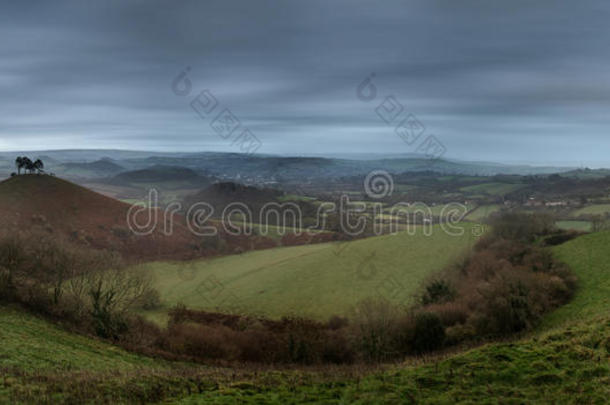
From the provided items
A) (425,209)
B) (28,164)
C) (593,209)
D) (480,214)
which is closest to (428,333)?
(480,214)

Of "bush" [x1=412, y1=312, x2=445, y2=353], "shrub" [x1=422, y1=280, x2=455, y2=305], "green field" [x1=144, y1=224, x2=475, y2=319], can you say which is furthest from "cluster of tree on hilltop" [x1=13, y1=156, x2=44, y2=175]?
"bush" [x1=412, y1=312, x2=445, y2=353]

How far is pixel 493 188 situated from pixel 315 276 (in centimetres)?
13263

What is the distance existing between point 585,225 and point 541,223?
16481 millimetres

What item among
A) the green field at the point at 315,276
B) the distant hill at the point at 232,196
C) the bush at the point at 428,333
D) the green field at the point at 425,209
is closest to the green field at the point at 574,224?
the green field at the point at 315,276

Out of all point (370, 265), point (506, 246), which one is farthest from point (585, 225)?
point (370, 265)

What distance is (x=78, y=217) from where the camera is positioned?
289 feet

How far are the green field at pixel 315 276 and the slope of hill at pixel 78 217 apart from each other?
41.1 ft

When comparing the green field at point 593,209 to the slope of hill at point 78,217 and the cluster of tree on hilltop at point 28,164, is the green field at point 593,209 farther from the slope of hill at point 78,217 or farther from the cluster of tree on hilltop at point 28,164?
the cluster of tree on hilltop at point 28,164

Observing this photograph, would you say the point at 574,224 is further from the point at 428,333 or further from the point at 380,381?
the point at 380,381

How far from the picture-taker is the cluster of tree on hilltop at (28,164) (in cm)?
8944

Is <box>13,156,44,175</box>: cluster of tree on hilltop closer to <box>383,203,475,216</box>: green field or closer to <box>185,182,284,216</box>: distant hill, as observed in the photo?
<box>185,182,284,216</box>: distant hill

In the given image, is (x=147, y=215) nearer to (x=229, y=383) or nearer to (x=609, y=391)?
(x=229, y=383)

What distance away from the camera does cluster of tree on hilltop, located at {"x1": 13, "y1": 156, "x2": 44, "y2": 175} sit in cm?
8944

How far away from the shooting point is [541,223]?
195 feet
